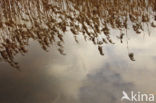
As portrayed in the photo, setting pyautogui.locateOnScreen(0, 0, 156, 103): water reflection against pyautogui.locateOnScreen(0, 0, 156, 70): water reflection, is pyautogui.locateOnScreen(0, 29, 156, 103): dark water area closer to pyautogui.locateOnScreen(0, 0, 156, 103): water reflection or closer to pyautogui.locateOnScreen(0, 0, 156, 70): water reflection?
pyautogui.locateOnScreen(0, 0, 156, 103): water reflection

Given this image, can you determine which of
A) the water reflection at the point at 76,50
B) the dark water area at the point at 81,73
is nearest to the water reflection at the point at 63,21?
the water reflection at the point at 76,50

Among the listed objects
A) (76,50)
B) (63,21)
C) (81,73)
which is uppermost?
(63,21)

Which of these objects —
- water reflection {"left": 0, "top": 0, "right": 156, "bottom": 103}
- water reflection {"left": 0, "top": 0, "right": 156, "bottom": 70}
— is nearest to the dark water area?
water reflection {"left": 0, "top": 0, "right": 156, "bottom": 103}

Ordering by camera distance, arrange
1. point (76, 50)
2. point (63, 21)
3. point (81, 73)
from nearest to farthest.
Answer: point (81, 73)
point (76, 50)
point (63, 21)

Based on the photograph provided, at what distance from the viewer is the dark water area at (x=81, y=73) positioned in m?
3.10

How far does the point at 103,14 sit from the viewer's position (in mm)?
4824

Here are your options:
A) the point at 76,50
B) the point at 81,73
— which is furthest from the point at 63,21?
the point at 81,73

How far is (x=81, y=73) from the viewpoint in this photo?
3502 mm

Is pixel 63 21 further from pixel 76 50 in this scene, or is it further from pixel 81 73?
pixel 81 73

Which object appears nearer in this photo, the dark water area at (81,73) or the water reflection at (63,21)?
the dark water area at (81,73)

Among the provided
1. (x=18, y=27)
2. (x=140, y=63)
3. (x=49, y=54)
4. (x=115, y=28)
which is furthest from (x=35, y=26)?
(x=140, y=63)

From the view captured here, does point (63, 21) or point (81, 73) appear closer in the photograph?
point (81, 73)

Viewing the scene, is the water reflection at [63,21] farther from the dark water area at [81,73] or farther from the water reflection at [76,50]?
the dark water area at [81,73]

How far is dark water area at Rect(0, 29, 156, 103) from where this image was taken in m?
3.10
